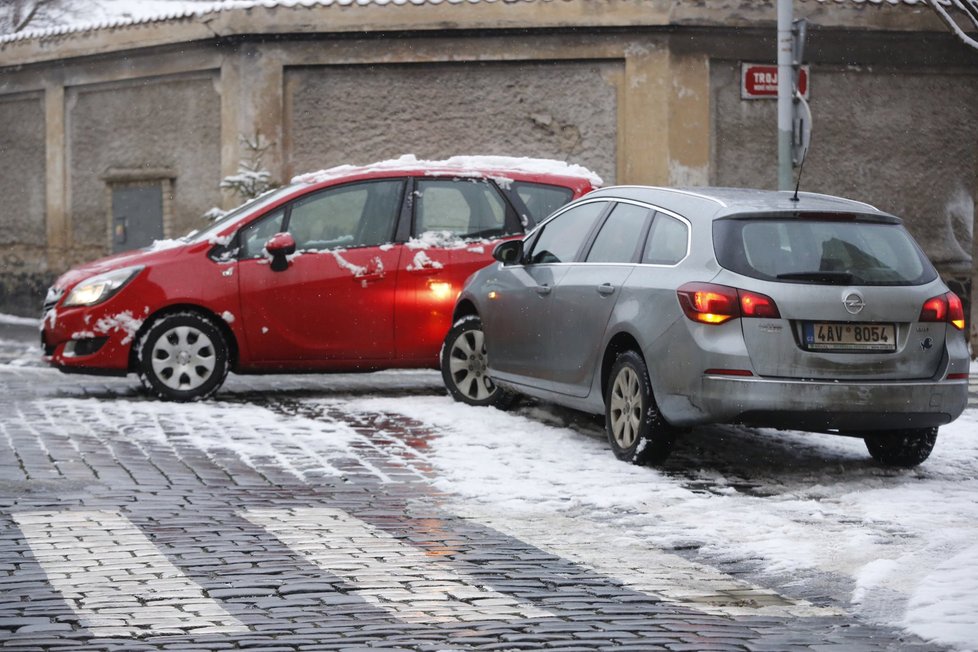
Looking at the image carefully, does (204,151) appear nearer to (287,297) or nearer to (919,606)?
(287,297)

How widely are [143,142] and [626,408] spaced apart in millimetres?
13684

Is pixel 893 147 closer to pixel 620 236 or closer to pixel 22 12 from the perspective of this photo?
pixel 620 236

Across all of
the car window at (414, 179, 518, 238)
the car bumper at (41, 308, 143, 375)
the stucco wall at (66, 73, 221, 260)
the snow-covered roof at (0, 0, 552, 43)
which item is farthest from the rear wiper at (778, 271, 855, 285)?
the stucco wall at (66, 73, 221, 260)

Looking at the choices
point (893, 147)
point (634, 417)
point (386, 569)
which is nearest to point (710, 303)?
point (634, 417)

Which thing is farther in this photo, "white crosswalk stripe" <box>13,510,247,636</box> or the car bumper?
the car bumper

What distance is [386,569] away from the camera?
614cm

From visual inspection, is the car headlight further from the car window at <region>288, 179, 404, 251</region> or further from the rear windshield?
the rear windshield

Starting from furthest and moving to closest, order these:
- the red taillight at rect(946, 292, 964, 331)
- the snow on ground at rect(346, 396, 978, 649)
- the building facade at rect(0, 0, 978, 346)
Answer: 1. the building facade at rect(0, 0, 978, 346)
2. the red taillight at rect(946, 292, 964, 331)
3. the snow on ground at rect(346, 396, 978, 649)

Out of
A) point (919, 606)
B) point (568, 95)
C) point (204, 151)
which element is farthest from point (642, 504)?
point (204, 151)

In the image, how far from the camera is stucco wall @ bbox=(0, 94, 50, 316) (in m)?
22.6

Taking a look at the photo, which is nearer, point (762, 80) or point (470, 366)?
point (470, 366)

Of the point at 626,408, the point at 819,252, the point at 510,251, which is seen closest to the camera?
the point at 819,252

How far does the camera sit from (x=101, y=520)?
711 cm

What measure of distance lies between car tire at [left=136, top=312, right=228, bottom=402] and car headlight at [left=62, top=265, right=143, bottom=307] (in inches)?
16.0
